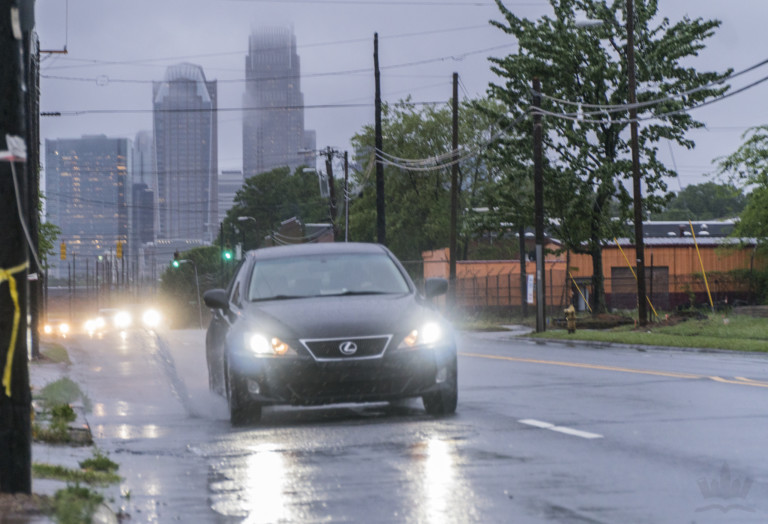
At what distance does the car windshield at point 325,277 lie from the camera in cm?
1187

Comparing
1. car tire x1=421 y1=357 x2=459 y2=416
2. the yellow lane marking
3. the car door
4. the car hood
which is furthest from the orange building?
the car hood

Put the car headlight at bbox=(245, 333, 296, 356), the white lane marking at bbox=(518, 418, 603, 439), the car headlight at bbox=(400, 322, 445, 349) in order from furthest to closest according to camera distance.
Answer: the car headlight at bbox=(400, 322, 445, 349)
the car headlight at bbox=(245, 333, 296, 356)
the white lane marking at bbox=(518, 418, 603, 439)

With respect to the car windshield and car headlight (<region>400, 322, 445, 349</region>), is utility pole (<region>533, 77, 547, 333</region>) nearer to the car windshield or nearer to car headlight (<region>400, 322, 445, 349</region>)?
the car windshield

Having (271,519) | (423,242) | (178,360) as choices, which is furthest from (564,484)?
(423,242)

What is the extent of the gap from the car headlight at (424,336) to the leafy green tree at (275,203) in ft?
409

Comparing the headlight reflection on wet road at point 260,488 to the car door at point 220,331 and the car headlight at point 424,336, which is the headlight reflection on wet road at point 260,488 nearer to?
the car headlight at point 424,336

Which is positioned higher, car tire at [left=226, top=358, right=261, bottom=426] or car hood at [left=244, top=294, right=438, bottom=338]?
car hood at [left=244, top=294, right=438, bottom=338]

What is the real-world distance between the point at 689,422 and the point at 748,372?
7.24 meters

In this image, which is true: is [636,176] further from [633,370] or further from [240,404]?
[240,404]

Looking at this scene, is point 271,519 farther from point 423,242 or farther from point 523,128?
point 423,242

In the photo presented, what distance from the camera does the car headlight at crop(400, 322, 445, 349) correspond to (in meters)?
10.8

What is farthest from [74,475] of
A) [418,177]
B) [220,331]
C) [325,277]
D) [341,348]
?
[418,177]

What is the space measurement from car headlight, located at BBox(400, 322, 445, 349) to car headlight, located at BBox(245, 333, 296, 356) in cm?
105

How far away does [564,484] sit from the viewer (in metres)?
7.39
